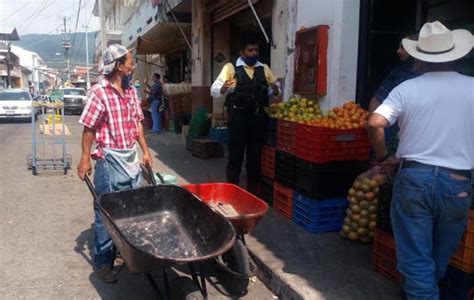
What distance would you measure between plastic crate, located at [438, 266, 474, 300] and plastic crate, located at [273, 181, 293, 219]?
7.81 feet

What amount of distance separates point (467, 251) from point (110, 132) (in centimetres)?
299

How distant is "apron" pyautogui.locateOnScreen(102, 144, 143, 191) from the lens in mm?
4262

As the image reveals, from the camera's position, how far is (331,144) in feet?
16.9

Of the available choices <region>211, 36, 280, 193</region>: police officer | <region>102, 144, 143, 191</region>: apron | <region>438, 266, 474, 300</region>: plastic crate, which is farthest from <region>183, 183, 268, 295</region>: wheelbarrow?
<region>211, 36, 280, 193</region>: police officer

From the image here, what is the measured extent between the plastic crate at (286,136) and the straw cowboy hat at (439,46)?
256 centimetres

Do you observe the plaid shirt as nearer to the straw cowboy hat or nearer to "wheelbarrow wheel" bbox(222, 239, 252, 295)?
"wheelbarrow wheel" bbox(222, 239, 252, 295)

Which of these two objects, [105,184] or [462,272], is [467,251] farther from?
[105,184]

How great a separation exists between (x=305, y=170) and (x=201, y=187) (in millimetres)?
1335

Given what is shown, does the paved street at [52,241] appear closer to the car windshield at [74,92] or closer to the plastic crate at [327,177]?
the plastic crate at [327,177]

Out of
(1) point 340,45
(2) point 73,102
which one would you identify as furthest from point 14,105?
(1) point 340,45

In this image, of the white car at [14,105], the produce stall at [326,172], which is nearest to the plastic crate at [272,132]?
the produce stall at [326,172]

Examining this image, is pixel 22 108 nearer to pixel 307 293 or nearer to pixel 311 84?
pixel 311 84

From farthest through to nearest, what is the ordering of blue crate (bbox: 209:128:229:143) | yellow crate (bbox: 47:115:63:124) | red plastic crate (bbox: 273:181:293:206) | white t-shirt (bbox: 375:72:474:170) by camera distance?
blue crate (bbox: 209:128:229:143) < yellow crate (bbox: 47:115:63:124) < red plastic crate (bbox: 273:181:293:206) < white t-shirt (bbox: 375:72:474:170)

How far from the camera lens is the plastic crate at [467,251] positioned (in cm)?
326
